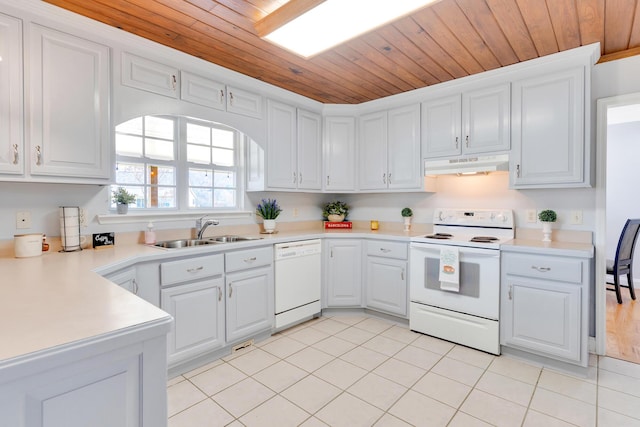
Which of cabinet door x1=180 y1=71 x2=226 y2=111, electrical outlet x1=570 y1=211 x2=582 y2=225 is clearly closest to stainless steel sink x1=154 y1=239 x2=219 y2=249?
cabinet door x1=180 y1=71 x2=226 y2=111

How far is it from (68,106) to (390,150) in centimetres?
281

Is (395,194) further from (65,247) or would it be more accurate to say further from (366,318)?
(65,247)

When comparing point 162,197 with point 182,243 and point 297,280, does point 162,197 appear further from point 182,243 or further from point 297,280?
point 297,280

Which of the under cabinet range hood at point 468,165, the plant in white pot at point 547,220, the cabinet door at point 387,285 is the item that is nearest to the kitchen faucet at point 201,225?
the cabinet door at point 387,285

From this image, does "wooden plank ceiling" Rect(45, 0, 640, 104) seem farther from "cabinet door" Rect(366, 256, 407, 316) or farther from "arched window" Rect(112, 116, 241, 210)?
"cabinet door" Rect(366, 256, 407, 316)

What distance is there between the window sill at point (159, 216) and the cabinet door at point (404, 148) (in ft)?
5.46

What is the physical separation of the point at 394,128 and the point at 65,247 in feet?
10.1

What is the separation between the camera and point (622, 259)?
3.62 meters

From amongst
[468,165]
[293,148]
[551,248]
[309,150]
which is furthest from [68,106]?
[551,248]

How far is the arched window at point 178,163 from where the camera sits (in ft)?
8.60

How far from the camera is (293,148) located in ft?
11.3

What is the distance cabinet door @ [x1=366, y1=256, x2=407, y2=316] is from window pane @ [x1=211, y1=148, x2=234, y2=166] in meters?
1.79

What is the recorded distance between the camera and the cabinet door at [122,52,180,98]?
223 centimetres

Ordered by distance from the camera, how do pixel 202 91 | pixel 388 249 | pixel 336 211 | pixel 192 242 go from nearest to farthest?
pixel 202 91
pixel 192 242
pixel 388 249
pixel 336 211
